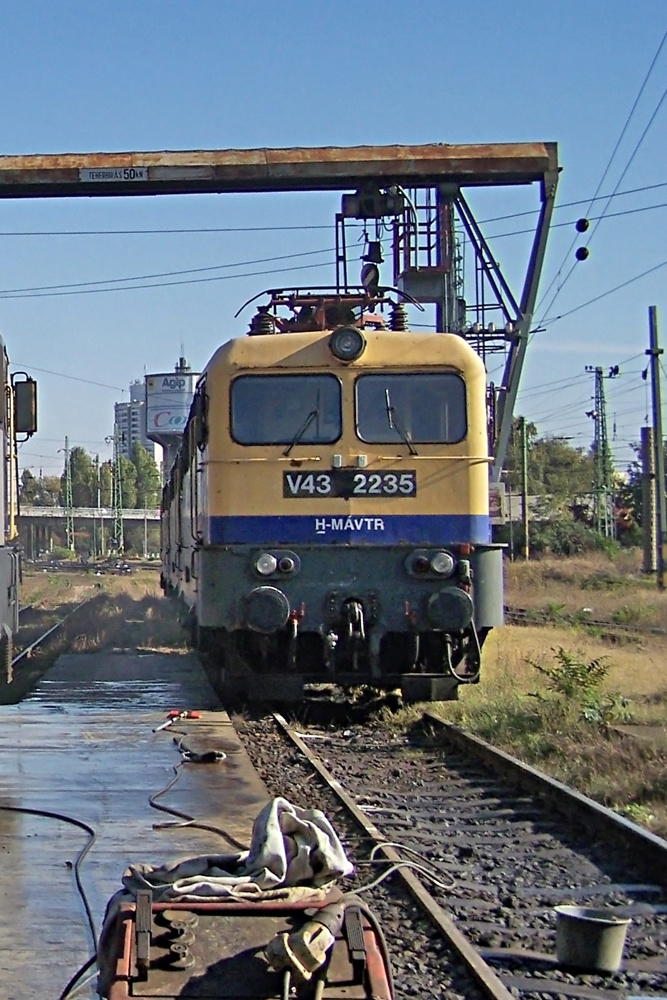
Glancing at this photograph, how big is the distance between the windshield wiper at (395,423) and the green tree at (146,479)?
126m

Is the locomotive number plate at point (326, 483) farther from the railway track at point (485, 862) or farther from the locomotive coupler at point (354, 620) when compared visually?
the railway track at point (485, 862)

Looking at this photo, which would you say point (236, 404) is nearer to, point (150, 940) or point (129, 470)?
point (150, 940)

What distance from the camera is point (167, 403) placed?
7444 centimetres

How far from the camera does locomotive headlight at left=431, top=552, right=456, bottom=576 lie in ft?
37.8

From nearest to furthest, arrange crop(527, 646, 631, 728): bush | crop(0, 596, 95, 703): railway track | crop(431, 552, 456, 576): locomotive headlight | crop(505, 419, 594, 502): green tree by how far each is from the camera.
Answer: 1. crop(527, 646, 631, 728): bush
2. crop(431, 552, 456, 576): locomotive headlight
3. crop(0, 596, 95, 703): railway track
4. crop(505, 419, 594, 502): green tree

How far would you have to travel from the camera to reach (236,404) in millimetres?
11758

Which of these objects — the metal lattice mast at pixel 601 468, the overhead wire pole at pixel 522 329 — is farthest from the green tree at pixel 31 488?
the overhead wire pole at pixel 522 329

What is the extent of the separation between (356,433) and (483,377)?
125 centimetres

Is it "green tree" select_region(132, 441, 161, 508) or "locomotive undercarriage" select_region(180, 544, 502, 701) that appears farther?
"green tree" select_region(132, 441, 161, 508)

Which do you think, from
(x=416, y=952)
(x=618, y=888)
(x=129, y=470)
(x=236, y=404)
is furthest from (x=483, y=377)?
(x=129, y=470)

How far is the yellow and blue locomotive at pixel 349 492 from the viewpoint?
1156cm

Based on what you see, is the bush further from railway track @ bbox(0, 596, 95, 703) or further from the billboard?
the billboard

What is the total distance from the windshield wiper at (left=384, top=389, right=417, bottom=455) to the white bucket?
23.0 feet

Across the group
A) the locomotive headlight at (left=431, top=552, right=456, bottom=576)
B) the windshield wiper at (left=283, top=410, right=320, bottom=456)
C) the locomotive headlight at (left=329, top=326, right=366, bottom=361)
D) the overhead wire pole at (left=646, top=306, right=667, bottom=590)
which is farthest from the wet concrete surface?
the overhead wire pole at (left=646, top=306, right=667, bottom=590)
